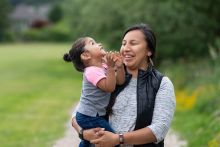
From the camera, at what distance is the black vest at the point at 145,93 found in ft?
13.8

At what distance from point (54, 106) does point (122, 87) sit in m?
13.9

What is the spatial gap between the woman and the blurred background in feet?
14.8

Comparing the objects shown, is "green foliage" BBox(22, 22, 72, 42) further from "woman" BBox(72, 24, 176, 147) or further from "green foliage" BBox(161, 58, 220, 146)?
"woman" BBox(72, 24, 176, 147)

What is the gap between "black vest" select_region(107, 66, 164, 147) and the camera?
165 inches

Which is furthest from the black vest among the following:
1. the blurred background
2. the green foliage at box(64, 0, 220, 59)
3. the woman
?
Answer: the green foliage at box(64, 0, 220, 59)

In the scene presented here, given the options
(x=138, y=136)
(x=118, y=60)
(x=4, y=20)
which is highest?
(x=4, y=20)

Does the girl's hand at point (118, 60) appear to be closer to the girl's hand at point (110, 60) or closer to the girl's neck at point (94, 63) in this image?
the girl's hand at point (110, 60)

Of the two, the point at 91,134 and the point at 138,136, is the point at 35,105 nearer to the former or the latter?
the point at 91,134

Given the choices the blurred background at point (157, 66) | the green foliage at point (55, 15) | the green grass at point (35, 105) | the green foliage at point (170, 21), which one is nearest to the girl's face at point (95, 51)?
the blurred background at point (157, 66)

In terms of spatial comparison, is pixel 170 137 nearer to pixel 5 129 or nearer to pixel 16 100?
pixel 5 129

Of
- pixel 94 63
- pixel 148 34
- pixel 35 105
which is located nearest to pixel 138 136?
pixel 94 63

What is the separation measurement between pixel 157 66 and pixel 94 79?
69.3ft

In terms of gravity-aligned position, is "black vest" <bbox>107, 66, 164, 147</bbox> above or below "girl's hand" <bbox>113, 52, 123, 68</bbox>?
below

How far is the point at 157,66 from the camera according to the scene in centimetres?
2520
